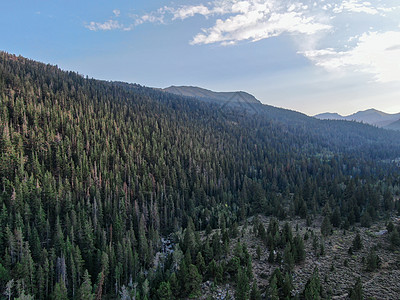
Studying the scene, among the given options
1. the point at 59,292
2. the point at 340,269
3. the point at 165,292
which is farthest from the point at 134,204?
the point at 340,269

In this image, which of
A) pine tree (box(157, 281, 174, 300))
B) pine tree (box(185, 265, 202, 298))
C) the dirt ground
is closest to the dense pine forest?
pine tree (box(157, 281, 174, 300))

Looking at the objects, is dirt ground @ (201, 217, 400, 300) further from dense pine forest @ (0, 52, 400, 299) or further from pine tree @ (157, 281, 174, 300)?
pine tree @ (157, 281, 174, 300)

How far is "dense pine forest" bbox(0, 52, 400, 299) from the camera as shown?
54.8 meters

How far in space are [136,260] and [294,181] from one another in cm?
11170

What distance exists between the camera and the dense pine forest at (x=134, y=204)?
54812 mm

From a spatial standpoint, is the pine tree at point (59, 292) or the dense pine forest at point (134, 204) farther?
the dense pine forest at point (134, 204)

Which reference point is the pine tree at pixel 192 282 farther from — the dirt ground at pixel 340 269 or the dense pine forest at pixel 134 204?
the dirt ground at pixel 340 269

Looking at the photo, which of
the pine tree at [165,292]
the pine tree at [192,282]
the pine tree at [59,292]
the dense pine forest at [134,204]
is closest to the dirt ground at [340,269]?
the pine tree at [192,282]

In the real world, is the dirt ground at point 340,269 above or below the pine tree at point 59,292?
above

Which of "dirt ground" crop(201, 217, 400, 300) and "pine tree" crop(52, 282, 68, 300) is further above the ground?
"dirt ground" crop(201, 217, 400, 300)

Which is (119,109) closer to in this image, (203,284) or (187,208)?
(187,208)

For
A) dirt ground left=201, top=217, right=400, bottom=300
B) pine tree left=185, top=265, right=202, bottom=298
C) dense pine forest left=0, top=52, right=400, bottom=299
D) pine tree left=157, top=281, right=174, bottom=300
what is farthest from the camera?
dense pine forest left=0, top=52, right=400, bottom=299

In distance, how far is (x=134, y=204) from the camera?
97438mm

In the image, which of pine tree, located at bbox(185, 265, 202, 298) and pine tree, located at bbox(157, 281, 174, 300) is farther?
pine tree, located at bbox(185, 265, 202, 298)
